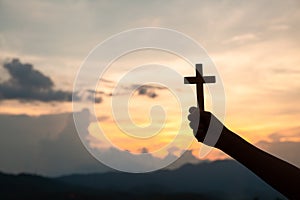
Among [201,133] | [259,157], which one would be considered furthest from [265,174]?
[201,133]

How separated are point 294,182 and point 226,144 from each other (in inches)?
41.2

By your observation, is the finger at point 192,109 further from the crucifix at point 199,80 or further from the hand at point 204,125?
the crucifix at point 199,80

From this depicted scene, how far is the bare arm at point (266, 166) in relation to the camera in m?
6.88

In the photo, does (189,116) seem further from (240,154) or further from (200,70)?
(200,70)

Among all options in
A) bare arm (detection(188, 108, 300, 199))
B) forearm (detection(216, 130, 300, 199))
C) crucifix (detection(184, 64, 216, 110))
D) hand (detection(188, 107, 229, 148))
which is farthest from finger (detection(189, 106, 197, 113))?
crucifix (detection(184, 64, 216, 110))

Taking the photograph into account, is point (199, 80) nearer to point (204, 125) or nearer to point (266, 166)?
point (204, 125)

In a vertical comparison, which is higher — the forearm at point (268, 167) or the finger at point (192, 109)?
the finger at point (192, 109)

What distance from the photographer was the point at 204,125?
821 centimetres

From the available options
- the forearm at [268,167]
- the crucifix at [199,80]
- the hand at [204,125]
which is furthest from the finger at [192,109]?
the crucifix at [199,80]

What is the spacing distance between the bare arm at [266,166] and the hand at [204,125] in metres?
0.35

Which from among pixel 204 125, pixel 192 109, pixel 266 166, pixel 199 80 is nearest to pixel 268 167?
pixel 266 166

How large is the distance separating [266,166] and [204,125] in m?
1.52

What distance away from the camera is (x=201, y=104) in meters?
10.9

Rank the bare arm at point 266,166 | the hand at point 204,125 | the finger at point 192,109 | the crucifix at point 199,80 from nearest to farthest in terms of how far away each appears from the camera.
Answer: the bare arm at point 266,166
the hand at point 204,125
the finger at point 192,109
the crucifix at point 199,80
